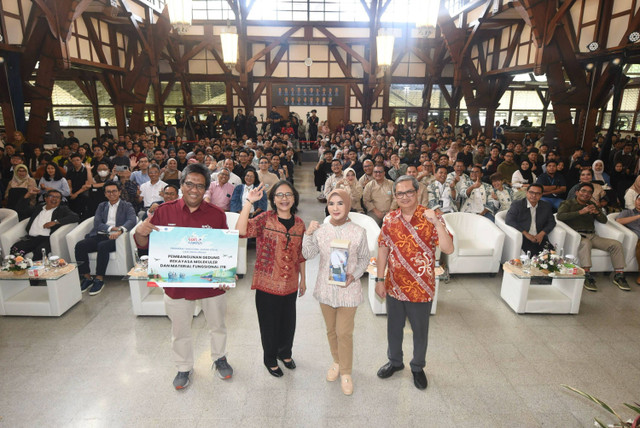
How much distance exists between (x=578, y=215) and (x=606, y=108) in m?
11.2

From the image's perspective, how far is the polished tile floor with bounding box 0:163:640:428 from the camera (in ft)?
8.61

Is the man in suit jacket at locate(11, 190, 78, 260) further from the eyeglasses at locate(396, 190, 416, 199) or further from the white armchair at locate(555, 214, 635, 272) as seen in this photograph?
the white armchair at locate(555, 214, 635, 272)

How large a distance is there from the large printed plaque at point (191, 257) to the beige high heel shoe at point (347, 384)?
112 cm

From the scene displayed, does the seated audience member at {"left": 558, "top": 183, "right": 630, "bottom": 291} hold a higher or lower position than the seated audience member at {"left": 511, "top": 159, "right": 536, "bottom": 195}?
lower

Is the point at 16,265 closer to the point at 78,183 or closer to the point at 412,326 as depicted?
the point at 78,183

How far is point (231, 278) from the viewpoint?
2525 millimetres

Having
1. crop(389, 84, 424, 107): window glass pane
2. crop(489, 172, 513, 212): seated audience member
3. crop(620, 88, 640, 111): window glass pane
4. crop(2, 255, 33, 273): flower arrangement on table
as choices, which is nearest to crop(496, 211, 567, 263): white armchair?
crop(489, 172, 513, 212): seated audience member

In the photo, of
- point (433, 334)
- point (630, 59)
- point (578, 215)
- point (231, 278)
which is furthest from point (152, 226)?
point (630, 59)

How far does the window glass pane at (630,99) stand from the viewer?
11992 mm

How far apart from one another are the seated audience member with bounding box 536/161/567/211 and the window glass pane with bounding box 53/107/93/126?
15257mm

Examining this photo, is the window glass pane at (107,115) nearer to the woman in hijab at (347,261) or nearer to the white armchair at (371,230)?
the white armchair at (371,230)

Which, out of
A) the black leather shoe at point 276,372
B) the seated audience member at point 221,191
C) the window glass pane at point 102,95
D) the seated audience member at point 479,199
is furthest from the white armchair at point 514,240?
the window glass pane at point 102,95

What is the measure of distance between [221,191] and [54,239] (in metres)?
2.07

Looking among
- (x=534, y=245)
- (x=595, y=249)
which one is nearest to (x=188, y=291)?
(x=534, y=245)
